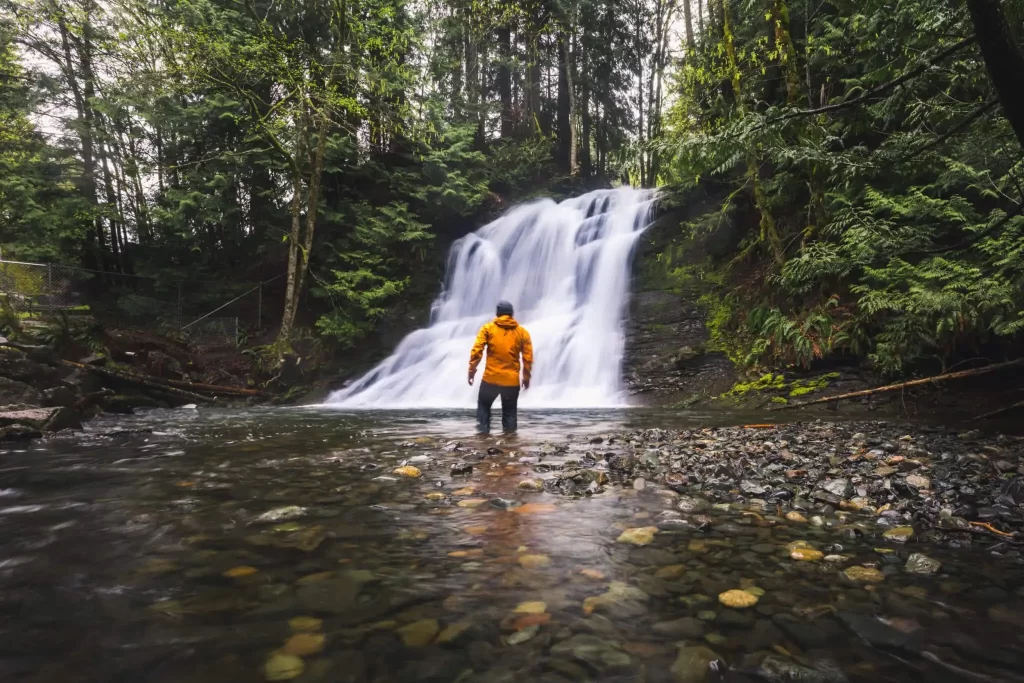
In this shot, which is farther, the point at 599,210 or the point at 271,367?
the point at 599,210

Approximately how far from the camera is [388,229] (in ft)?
59.8

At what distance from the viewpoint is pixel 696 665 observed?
175 cm

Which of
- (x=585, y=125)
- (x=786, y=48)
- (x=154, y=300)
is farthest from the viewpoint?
(x=585, y=125)

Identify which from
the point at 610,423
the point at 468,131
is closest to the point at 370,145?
the point at 468,131

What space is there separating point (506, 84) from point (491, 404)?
26571 mm

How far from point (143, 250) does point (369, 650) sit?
2391 cm

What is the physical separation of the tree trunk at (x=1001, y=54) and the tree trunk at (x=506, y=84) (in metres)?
25.1

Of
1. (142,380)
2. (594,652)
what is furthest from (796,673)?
(142,380)

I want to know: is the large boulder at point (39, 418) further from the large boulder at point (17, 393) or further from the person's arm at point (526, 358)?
the person's arm at point (526, 358)

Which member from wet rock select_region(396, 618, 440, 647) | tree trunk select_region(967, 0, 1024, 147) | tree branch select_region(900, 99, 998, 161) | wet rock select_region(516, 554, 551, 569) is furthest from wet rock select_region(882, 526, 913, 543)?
tree branch select_region(900, 99, 998, 161)

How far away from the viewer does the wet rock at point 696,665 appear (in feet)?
5.55

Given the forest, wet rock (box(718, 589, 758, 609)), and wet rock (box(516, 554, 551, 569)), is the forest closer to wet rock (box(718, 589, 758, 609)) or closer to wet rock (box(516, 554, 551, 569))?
wet rock (box(718, 589, 758, 609))

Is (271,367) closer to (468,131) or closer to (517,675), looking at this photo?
(468,131)

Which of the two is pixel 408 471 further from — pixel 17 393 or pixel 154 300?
pixel 154 300
